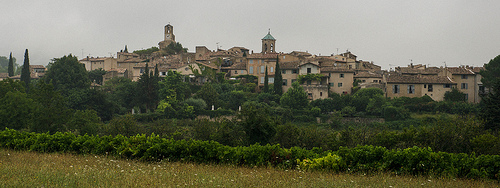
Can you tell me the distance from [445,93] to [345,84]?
11.3 metres

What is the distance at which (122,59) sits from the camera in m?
76.9

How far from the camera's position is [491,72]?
165ft

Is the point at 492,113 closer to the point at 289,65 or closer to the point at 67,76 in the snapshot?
the point at 289,65

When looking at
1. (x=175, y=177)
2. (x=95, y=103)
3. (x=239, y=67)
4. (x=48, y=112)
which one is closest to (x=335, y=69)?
(x=239, y=67)

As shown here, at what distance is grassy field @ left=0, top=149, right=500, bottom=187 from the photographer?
10.1 metres

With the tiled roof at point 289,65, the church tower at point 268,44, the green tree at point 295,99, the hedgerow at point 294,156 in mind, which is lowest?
the hedgerow at point 294,156

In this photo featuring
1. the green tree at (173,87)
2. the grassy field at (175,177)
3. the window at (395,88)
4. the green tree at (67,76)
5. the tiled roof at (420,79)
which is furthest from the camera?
the green tree at (67,76)

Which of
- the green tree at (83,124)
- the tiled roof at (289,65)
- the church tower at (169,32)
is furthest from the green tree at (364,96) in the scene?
the church tower at (169,32)

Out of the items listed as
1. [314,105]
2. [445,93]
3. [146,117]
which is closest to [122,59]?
[146,117]

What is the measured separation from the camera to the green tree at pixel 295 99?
169 feet

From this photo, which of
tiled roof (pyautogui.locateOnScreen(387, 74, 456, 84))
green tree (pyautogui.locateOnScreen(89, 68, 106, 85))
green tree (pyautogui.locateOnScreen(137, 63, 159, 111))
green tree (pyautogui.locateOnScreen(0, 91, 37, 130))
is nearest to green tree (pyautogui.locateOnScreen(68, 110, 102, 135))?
green tree (pyautogui.locateOnScreen(0, 91, 37, 130))

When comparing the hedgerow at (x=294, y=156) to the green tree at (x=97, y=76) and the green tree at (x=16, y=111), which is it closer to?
the green tree at (x=16, y=111)

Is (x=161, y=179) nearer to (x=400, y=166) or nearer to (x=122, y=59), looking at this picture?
(x=400, y=166)

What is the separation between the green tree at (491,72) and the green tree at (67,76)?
146 feet
